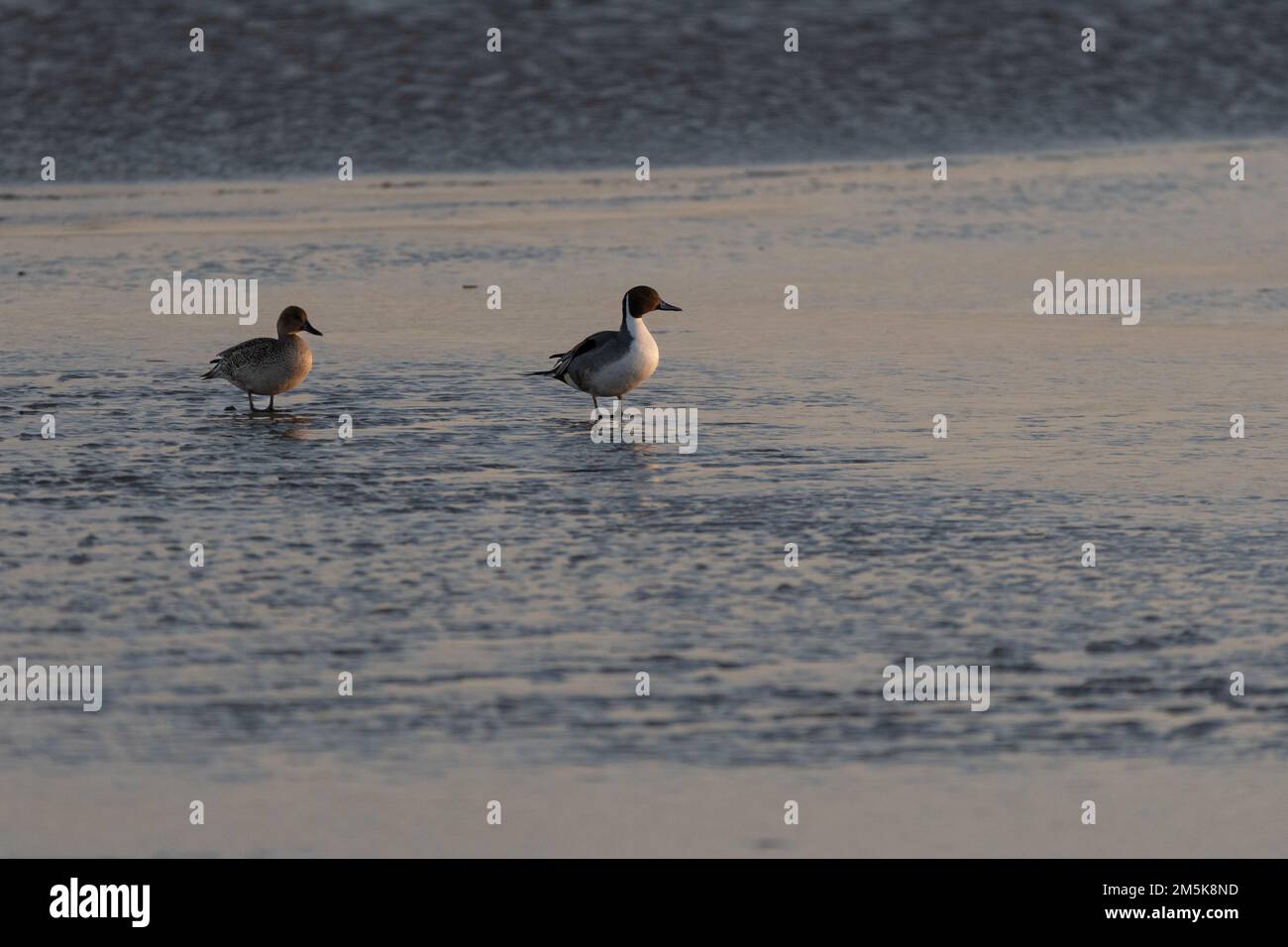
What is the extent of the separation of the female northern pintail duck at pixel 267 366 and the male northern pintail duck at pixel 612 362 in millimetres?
1590

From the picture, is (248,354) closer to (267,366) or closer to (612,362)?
(267,366)

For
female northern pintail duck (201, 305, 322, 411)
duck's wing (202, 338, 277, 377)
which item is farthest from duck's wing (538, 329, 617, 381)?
duck's wing (202, 338, 277, 377)

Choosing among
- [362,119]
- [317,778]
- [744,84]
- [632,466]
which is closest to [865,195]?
[744,84]

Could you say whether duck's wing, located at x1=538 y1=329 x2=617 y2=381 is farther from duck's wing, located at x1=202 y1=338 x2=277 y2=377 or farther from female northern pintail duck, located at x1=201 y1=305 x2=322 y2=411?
duck's wing, located at x1=202 y1=338 x2=277 y2=377

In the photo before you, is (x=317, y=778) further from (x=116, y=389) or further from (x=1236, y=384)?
(x=1236, y=384)

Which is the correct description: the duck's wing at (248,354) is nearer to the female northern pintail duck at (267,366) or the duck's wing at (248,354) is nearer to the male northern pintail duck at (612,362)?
the female northern pintail duck at (267,366)

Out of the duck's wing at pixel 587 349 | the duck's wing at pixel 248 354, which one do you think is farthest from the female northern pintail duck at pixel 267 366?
the duck's wing at pixel 587 349

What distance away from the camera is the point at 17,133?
25031 millimetres

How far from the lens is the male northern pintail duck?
12.9 meters

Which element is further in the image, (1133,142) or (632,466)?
(1133,142)

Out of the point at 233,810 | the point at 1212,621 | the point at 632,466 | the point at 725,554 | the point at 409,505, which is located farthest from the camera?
the point at 632,466

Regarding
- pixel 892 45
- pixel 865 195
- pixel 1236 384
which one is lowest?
pixel 1236 384

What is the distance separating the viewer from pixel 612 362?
42.1 feet

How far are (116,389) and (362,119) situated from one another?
489 inches
